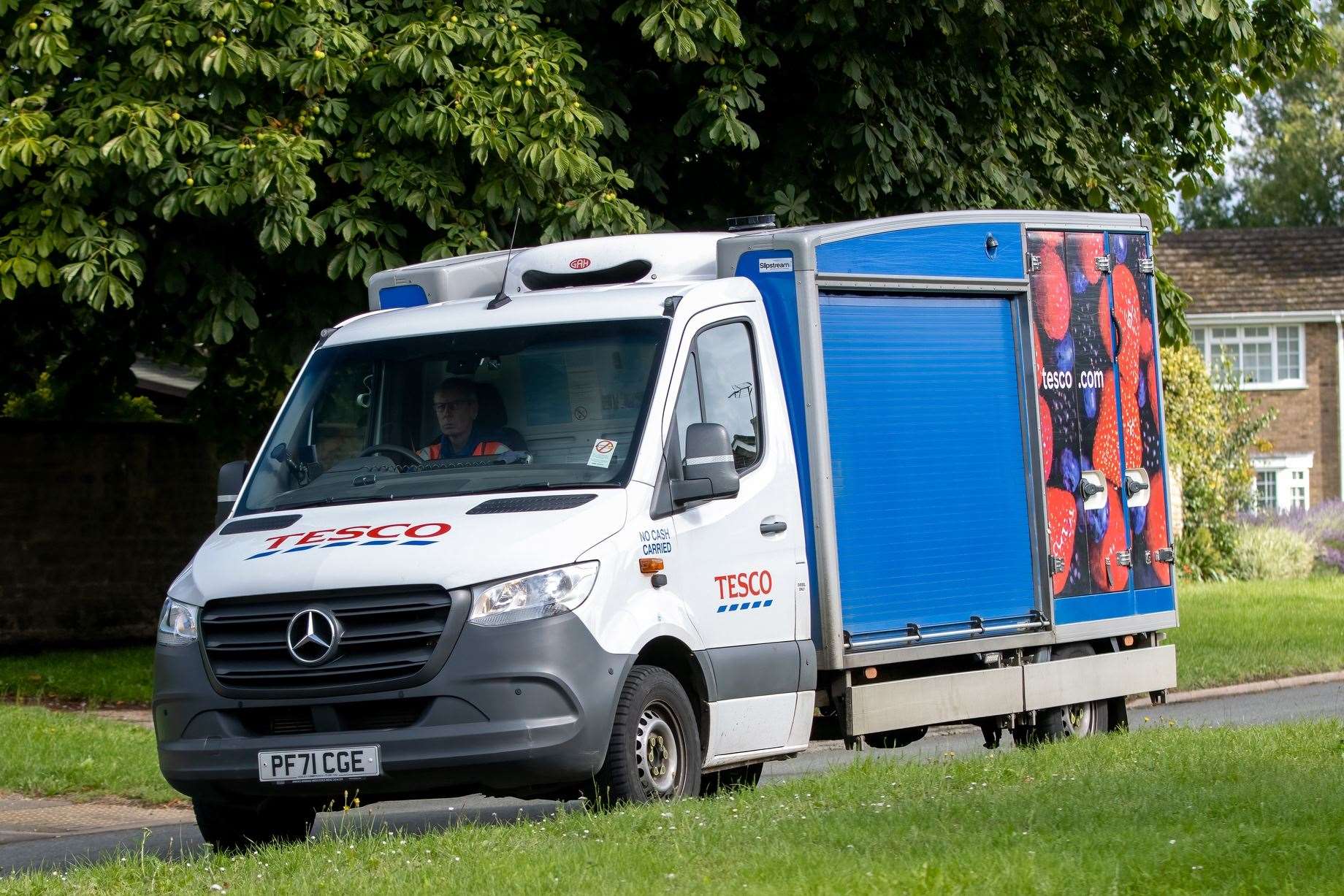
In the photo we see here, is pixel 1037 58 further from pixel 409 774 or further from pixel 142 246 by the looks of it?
pixel 409 774

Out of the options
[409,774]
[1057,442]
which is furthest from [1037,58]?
[409,774]

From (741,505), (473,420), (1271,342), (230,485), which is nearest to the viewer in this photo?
(473,420)

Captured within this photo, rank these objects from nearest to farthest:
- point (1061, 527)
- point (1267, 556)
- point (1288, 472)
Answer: point (1061, 527) < point (1267, 556) < point (1288, 472)

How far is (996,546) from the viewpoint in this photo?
1088cm

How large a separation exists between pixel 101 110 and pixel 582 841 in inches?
305

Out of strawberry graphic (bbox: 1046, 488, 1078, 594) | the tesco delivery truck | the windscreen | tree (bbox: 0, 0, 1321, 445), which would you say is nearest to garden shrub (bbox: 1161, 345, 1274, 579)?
tree (bbox: 0, 0, 1321, 445)

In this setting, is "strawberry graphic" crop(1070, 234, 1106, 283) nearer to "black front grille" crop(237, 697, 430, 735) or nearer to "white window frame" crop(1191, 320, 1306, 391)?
"black front grille" crop(237, 697, 430, 735)

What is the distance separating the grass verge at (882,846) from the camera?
6484 mm

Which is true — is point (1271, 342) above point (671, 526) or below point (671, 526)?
below

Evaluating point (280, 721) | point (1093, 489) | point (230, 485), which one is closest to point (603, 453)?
point (280, 721)

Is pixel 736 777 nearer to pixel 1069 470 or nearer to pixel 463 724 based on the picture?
pixel 1069 470

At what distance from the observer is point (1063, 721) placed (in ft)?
38.5

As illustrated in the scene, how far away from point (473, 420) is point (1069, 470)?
161 inches

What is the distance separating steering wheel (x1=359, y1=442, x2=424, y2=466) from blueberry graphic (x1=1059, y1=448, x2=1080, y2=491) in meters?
4.21
